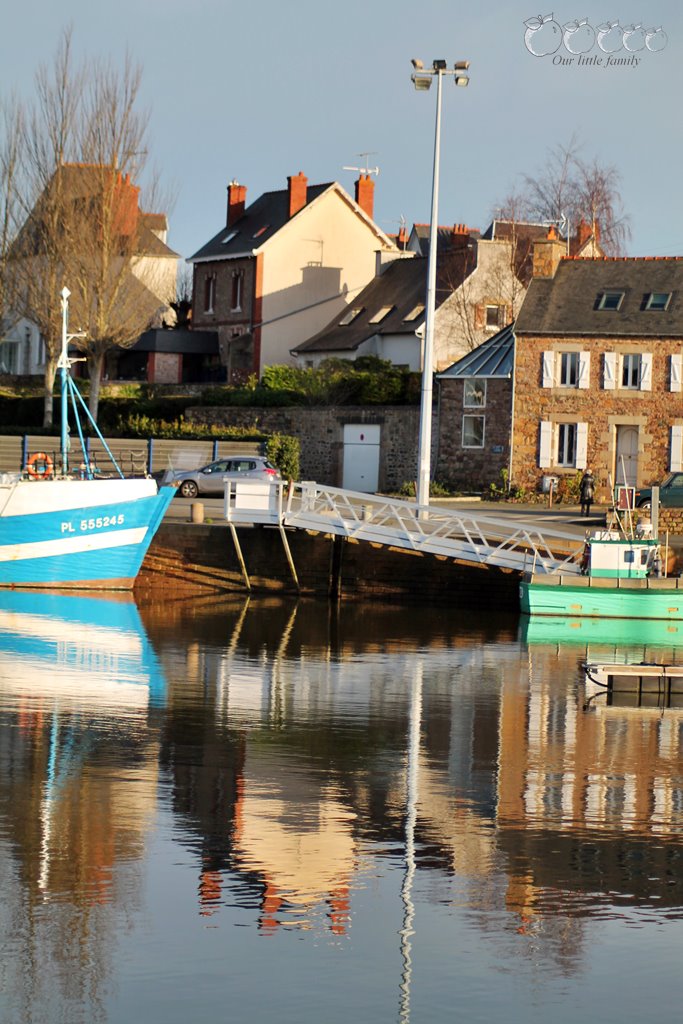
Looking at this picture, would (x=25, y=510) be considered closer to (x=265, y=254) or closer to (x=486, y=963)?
(x=486, y=963)

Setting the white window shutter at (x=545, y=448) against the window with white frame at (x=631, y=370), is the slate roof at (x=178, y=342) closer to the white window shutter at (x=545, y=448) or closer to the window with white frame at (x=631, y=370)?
the white window shutter at (x=545, y=448)

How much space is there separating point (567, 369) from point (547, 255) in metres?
4.13

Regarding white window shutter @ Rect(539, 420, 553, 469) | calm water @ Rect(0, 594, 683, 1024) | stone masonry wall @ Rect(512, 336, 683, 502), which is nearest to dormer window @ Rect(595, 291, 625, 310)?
stone masonry wall @ Rect(512, 336, 683, 502)

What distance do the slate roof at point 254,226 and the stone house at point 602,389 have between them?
65.7 feet

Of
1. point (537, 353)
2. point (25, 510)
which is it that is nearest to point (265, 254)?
point (537, 353)

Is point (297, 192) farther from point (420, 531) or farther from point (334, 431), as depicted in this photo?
point (420, 531)

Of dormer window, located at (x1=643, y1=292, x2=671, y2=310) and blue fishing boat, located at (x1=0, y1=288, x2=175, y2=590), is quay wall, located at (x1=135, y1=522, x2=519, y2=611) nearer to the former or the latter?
blue fishing boat, located at (x1=0, y1=288, x2=175, y2=590)

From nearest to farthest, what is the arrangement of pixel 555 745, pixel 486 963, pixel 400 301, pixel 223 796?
pixel 486 963 → pixel 223 796 → pixel 555 745 → pixel 400 301

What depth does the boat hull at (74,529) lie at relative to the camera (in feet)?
108

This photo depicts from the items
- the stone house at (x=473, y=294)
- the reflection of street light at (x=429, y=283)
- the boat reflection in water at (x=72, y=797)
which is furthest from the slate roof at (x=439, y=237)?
A: the boat reflection in water at (x=72, y=797)

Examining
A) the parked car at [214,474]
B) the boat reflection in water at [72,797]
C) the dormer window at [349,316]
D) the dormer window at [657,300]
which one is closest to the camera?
the boat reflection in water at [72,797]

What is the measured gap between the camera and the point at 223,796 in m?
13.9

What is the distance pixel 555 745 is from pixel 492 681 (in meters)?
5.24

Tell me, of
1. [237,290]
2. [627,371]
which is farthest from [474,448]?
[237,290]
